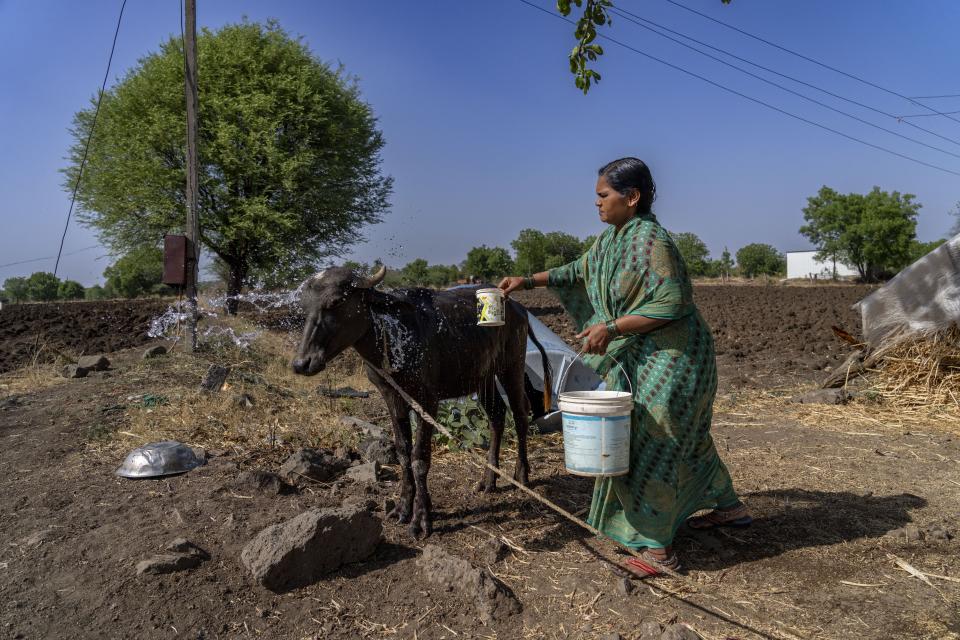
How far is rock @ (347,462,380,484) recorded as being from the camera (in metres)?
5.19

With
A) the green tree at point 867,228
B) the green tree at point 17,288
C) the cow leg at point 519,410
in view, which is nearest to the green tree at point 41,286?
the green tree at point 17,288

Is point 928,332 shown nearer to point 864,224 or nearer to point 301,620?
point 301,620

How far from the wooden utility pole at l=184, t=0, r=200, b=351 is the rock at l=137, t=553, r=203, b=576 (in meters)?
7.61

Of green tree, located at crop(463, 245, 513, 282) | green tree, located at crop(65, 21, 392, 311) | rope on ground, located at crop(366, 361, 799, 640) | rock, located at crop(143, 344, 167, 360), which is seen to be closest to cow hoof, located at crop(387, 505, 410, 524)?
rope on ground, located at crop(366, 361, 799, 640)

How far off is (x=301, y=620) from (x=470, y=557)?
1.06 metres

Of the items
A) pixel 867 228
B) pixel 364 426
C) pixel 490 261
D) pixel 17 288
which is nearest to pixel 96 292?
pixel 17 288

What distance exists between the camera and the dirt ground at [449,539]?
10.8ft

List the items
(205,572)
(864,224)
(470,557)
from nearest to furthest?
(205,572) < (470,557) < (864,224)

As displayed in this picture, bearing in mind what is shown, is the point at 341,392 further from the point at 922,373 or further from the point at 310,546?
the point at 922,373

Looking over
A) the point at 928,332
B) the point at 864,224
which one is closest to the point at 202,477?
the point at 928,332

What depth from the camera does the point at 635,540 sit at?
372 cm

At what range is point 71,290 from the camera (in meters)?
51.8

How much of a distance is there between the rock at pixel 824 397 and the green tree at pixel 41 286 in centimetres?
4717

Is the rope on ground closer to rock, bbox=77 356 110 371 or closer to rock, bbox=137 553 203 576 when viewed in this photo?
rock, bbox=137 553 203 576
